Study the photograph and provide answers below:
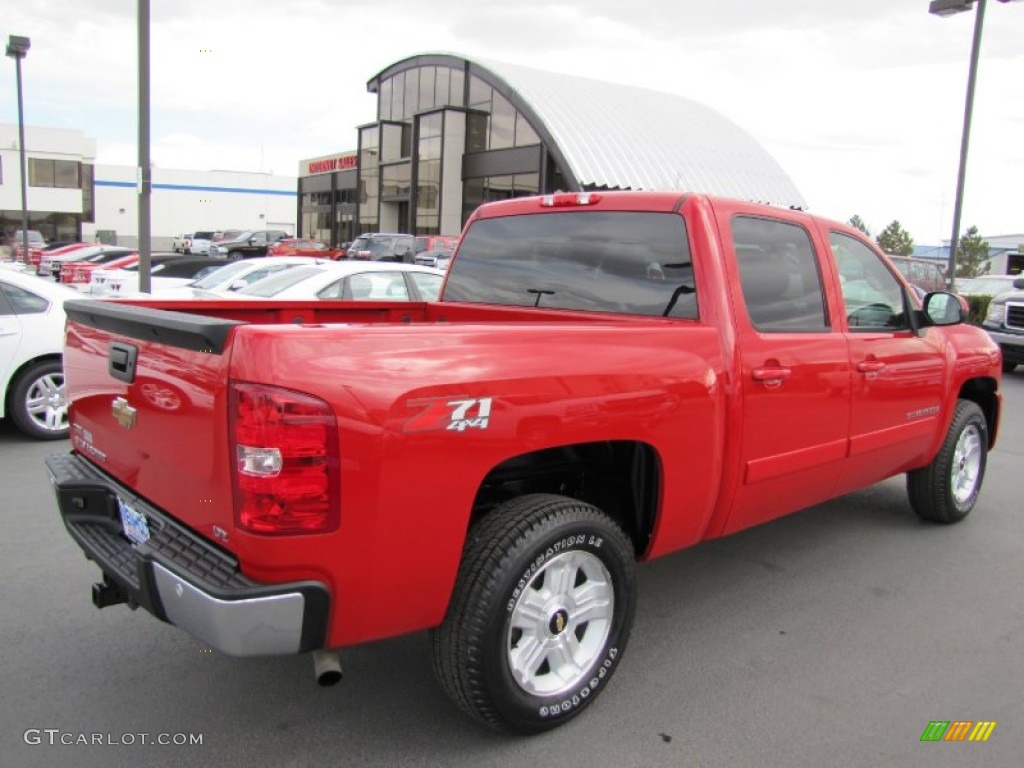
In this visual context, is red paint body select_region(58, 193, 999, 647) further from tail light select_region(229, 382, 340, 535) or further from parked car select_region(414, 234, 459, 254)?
parked car select_region(414, 234, 459, 254)

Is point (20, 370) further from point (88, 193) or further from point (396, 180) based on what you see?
point (88, 193)

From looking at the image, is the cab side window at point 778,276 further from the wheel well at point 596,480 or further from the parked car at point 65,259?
the parked car at point 65,259

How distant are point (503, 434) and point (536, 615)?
695mm

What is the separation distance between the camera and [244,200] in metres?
77.1

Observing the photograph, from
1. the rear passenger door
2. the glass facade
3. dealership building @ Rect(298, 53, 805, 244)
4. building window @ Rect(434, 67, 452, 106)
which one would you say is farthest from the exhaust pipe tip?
building window @ Rect(434, 67, 452, 106)

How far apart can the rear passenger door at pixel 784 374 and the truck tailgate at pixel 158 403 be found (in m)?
2.05

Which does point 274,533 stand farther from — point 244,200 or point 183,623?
point 244,200

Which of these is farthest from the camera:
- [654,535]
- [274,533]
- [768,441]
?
[768,441]

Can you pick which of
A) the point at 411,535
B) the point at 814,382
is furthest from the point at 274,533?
the point at 814,382

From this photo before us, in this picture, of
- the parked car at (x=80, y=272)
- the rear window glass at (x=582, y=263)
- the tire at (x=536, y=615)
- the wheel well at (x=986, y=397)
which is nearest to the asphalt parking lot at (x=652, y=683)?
the tire at (x=536, y=615)

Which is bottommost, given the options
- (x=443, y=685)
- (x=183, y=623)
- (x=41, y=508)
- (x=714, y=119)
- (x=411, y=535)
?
(x=41, y=508)

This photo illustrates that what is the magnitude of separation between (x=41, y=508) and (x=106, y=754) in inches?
120
